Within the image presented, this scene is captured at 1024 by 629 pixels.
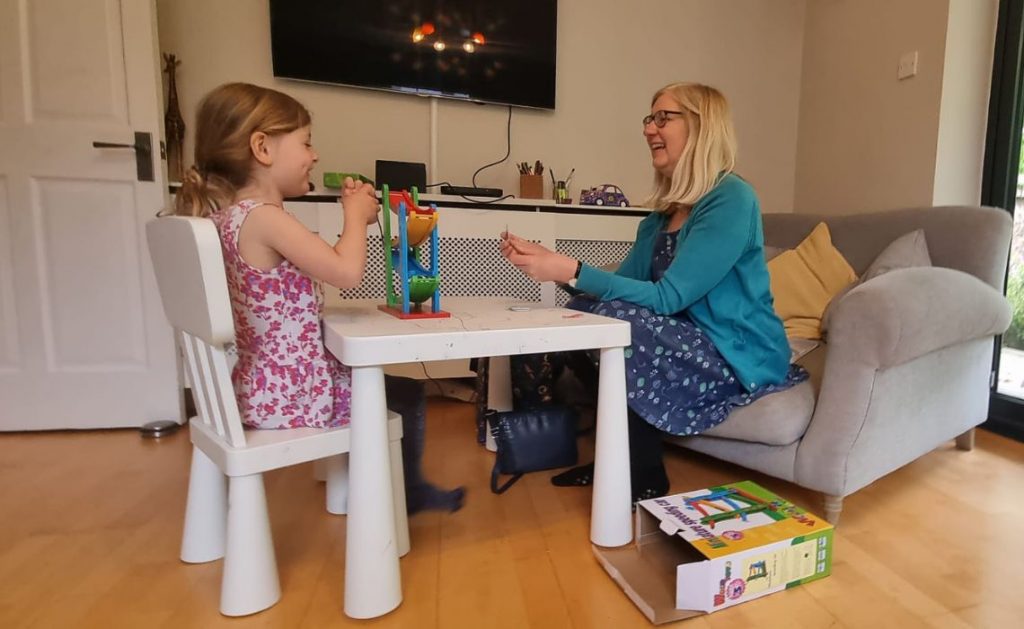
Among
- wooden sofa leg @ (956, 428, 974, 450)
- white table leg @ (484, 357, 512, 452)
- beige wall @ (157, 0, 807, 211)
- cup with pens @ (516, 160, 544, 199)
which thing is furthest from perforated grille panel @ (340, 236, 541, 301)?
wooden sofa leg @ (956, 428, 974, 450)

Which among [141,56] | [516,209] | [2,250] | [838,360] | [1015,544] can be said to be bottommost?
[1015,544]

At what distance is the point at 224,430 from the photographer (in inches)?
35.0

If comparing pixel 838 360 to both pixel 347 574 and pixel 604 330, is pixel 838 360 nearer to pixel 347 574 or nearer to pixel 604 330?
pixel 604 330

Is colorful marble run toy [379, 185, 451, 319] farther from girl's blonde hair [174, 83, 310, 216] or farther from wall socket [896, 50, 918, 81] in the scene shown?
wall socket [896, 50, 918, 81]

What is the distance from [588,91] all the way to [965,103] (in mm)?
1392

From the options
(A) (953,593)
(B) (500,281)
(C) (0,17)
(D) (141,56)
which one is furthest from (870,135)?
(C) (0,17)

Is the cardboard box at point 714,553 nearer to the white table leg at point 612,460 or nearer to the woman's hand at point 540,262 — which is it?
the white table leg at point 612,460

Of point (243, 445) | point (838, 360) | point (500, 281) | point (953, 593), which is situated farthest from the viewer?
point (500, 281)

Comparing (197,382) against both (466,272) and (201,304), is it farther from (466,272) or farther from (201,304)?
(466,272)

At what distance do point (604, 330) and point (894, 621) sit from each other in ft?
2.17

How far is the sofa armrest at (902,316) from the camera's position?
41.2 inches

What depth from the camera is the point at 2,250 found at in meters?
1.72

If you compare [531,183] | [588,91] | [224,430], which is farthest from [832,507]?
[588,91]

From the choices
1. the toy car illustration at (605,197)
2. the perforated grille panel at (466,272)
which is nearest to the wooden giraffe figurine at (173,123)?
the perforated grille panel at (466,272)
